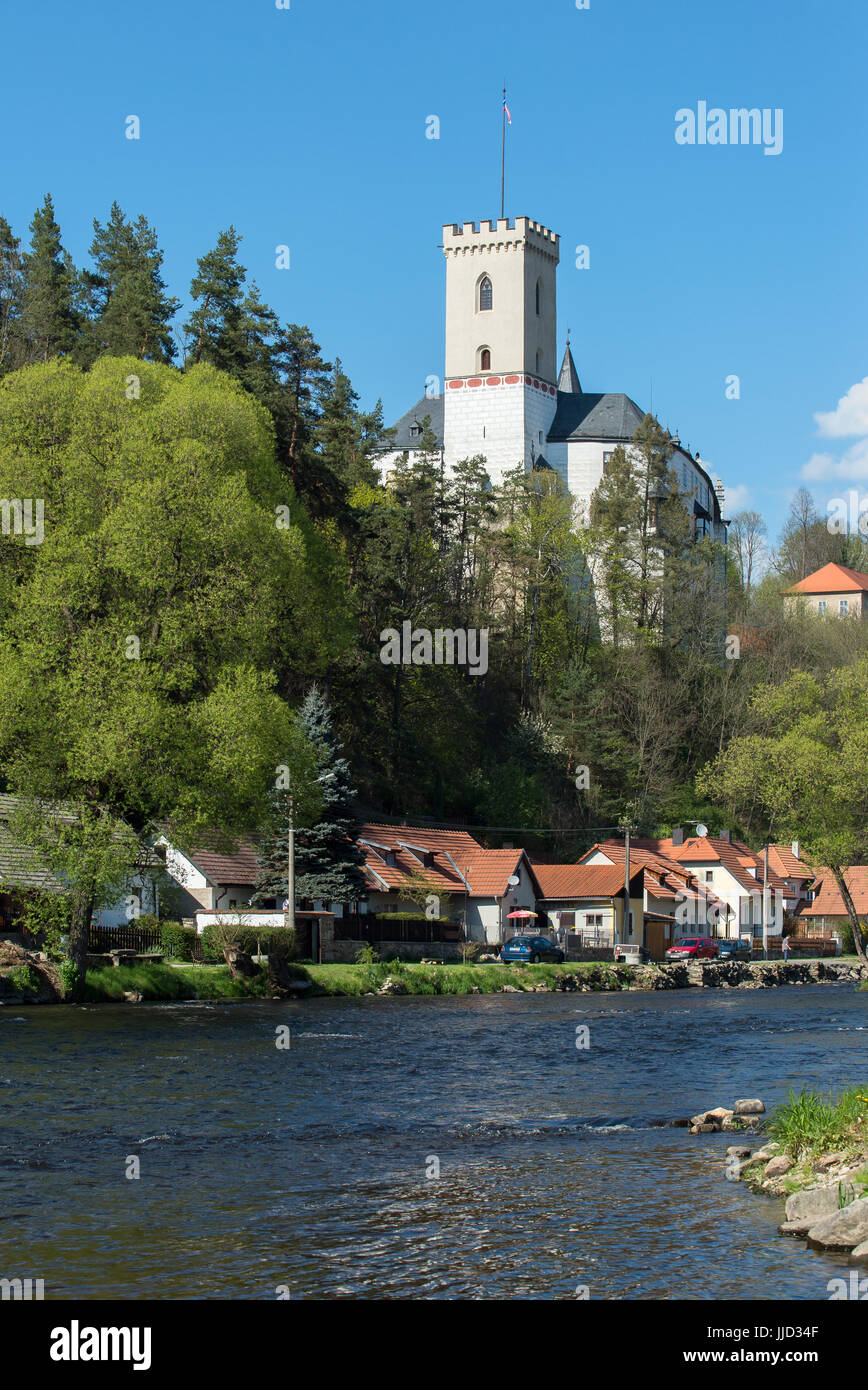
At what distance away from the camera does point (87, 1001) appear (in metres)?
36.4

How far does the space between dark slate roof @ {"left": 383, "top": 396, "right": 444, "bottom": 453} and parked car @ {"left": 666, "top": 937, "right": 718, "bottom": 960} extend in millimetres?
57796

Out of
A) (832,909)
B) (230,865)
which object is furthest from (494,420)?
(230,865)

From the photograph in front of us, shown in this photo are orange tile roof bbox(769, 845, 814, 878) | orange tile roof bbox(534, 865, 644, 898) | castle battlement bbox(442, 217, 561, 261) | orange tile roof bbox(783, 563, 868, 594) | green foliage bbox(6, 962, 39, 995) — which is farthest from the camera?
orange tile roof bbox(783, 563, 868, 594)

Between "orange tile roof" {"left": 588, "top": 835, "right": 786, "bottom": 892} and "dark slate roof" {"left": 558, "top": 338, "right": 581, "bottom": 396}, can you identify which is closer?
"orange tile roof" {"left": 588, "top": 835, "right": 786, "bottom": 892}

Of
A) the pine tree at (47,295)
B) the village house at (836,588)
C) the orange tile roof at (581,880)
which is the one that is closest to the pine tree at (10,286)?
the pine tree at (47,295)

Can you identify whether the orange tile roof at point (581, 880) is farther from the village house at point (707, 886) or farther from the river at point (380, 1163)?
the river at point (380, 1163)

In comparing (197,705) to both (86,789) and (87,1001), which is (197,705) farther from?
(87,1001)

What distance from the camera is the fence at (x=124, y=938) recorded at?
40725 mm

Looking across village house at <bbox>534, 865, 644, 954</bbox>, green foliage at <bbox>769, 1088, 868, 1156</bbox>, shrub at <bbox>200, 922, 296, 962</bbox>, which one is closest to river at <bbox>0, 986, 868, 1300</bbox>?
green foliage at <bbox>769, 1088, 868, 1156</bbox>

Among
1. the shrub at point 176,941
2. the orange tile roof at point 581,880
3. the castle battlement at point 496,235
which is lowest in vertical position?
the shrub at point 176,941

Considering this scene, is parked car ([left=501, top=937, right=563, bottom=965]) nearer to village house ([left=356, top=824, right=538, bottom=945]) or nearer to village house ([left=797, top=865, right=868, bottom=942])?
village house ([left=356, top=824, right=538, bottom=945])

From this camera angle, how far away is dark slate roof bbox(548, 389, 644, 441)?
119 metres

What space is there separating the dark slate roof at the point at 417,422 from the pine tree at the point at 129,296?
135 feet

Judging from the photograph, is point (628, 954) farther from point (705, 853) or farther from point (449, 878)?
point (705, 853)
